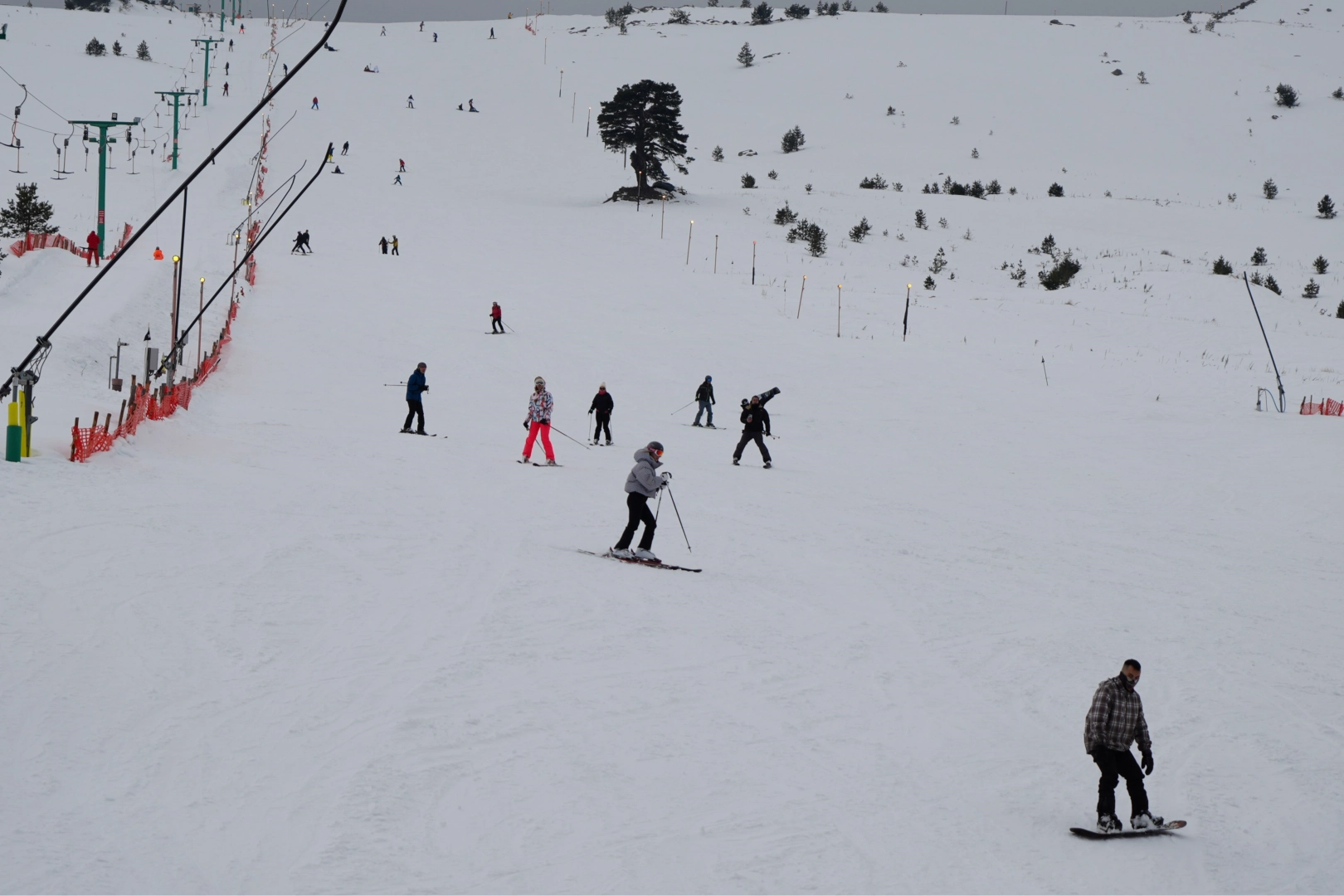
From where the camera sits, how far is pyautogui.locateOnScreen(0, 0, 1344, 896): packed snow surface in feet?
22.6

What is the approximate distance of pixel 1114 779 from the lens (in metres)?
7.58

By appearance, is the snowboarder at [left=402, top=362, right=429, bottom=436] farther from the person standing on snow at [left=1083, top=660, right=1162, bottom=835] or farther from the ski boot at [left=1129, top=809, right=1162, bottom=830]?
the ski boot at [left=1129, top=809, right=1162, bottom=830]

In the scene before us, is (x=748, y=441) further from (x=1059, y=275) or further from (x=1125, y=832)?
(x=1059, y=275)

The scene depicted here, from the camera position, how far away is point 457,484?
55.2 feet

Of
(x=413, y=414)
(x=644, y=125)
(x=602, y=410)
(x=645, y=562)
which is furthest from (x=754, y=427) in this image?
(x=644, y=125)

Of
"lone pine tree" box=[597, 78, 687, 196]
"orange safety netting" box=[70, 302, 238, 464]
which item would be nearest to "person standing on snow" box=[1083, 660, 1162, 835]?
"orange safety netting" box=[70, 302, 238, 464]

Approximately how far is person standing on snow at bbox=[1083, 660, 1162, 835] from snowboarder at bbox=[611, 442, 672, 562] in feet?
20.6

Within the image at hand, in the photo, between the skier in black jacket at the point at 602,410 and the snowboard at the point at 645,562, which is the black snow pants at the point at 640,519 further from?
the skier in black jacket at the point at 602,410

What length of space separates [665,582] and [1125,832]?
591 cm

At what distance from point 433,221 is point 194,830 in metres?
47.3

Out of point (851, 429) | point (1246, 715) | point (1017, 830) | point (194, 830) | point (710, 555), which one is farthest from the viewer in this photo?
point (851, 429)

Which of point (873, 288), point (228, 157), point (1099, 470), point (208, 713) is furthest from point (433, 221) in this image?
point (208, 713)

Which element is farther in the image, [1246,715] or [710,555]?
[710,555]

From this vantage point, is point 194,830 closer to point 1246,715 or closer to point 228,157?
point 1246,715
